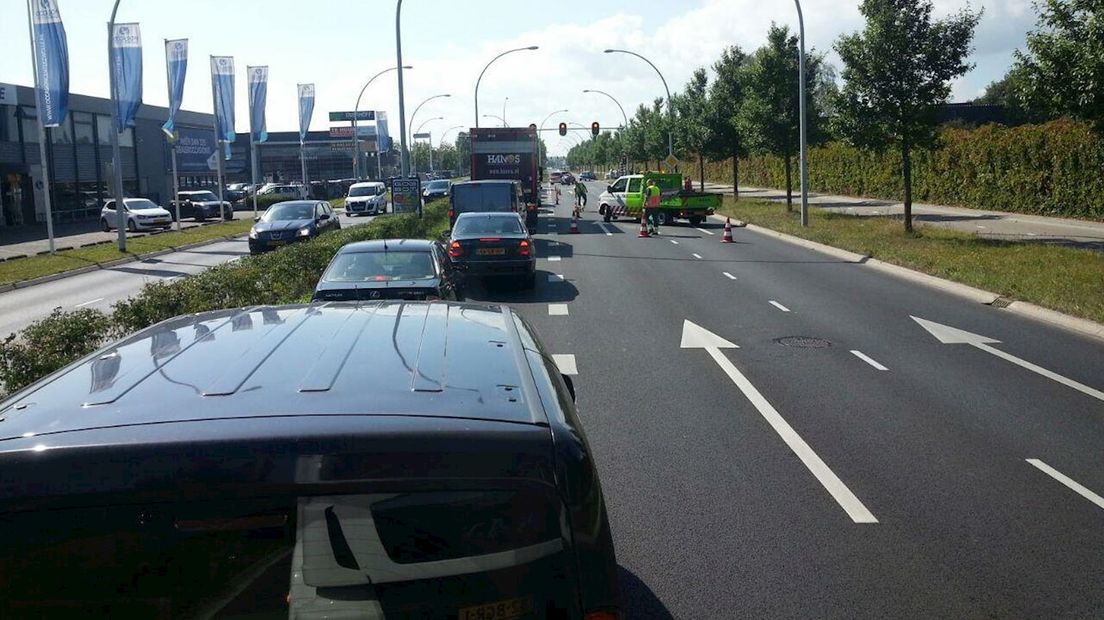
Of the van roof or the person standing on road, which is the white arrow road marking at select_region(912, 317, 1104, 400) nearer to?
the van roof

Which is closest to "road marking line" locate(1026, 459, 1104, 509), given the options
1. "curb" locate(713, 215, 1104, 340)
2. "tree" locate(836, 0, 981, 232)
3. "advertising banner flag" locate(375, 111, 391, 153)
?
"curb" locate(713, 215, 1104, 340)

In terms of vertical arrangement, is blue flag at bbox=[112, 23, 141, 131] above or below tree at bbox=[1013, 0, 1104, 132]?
above

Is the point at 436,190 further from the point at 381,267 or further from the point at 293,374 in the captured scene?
the point at 293,374

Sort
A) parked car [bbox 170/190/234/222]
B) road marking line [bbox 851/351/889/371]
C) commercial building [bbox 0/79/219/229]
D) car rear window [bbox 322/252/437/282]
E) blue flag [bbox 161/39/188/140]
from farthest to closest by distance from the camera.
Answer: parked car [bbox 170/190/234/222], commercial building [bbox 0/79/219/229], blue flag [bbox 161/39/188/140], car rear window [bbox 322/252/437/282], road marking line [bbox 851/351/889/371]

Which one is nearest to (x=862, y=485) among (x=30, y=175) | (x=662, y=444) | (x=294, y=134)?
(x=662, y=444)

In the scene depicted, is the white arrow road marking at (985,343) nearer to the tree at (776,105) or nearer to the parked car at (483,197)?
the parked car at (483,197)

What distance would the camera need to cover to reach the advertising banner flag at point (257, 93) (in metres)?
48.1

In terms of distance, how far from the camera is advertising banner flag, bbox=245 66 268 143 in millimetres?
48125

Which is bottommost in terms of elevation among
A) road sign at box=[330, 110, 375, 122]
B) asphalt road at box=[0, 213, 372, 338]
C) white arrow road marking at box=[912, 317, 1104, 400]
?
white arrow road marking at box=[912, 317, 1104, 400]

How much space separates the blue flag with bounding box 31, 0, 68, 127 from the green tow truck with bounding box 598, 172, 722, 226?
20148 mm

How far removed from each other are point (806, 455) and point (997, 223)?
1086 inches

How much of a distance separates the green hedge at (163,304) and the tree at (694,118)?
36.5 meters

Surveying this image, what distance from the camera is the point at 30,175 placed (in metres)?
48.8

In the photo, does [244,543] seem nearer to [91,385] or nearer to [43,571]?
[43,571]
